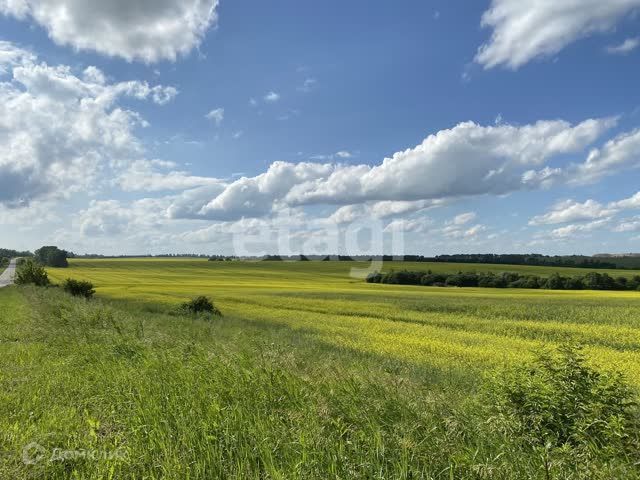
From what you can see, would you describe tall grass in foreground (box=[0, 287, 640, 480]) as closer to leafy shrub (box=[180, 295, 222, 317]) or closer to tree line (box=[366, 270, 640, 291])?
leafy shrub (box=[180, 295, 222, 317])

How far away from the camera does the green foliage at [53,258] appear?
136625 mm

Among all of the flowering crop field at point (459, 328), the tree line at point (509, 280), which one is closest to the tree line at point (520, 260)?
the tree line at point (509, 280)

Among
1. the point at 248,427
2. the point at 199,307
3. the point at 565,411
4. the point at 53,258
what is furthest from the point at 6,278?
the point at 565,411

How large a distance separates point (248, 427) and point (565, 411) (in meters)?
3.91

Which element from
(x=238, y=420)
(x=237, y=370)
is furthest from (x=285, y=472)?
(x=237, y=370)

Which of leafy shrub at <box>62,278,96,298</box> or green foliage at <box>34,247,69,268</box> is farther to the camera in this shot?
green foliage at <box>34,247,69,268</box>

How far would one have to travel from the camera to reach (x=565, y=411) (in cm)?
543

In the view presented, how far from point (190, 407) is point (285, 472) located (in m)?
2.12

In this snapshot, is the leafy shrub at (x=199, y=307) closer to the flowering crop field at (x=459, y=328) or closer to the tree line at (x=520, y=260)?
the flowering crop field at (x=459, y=328)

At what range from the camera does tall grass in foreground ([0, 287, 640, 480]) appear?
4129mm

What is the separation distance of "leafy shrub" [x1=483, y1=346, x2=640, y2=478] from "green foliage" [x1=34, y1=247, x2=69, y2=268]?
505ft

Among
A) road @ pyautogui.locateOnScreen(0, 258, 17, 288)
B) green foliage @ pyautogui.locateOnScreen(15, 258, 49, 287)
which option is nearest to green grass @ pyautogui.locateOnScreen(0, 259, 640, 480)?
green foliage @ pyautogui.locateOnScreen(15, 258, 49, 287)

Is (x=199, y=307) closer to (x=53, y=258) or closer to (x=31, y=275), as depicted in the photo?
(x=31, y=275)

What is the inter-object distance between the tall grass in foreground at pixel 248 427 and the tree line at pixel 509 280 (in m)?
63.4
